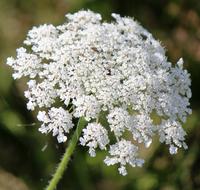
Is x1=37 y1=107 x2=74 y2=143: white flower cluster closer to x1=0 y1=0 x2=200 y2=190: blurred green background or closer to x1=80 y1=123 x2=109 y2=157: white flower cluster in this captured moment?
x1=80 y1=123 x2=109 y2=157: white flower cluster

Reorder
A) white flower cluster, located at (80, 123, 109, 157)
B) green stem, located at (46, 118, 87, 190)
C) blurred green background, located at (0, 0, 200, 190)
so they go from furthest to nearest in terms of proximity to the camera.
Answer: blurred green background, located at (0, 0, 200, 190) → green stem, located at (46, 118, 87, 190) → white flower cluster, located at (80, 123, 109, 157)

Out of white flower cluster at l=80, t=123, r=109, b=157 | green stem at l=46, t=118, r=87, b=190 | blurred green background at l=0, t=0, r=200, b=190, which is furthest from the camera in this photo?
blurred green background at l=0, t=0, r=200, b=190

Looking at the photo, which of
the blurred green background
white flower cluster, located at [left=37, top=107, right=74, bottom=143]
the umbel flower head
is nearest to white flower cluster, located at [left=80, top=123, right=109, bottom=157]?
the umbel flower head

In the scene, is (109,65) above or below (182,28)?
below

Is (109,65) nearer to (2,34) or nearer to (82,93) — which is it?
(82,93)

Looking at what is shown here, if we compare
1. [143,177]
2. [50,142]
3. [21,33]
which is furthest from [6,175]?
[21,33]

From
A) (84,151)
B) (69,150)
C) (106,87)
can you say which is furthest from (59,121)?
(84,151)

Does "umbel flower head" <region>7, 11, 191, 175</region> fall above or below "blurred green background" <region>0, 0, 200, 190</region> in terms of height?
below

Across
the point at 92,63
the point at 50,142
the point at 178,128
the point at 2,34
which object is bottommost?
the point at 178,128
